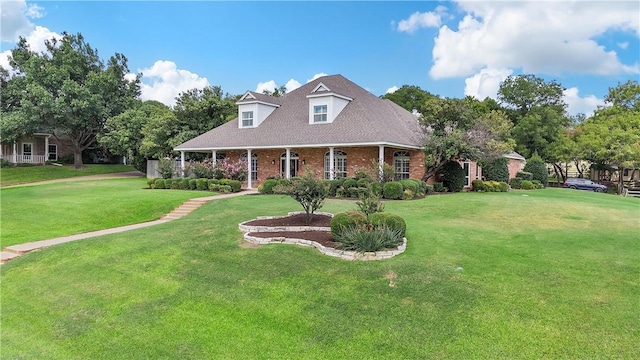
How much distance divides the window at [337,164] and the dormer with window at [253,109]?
6193 millimetres

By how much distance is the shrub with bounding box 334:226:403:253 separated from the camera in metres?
8.39

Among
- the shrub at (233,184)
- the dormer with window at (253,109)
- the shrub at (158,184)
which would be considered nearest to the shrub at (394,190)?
the shrub at (233,184)

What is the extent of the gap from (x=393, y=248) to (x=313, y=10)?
14.6m

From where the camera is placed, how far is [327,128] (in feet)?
79.7

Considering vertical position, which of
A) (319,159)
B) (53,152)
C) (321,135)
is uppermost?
(321,135)

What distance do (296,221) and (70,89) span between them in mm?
33234

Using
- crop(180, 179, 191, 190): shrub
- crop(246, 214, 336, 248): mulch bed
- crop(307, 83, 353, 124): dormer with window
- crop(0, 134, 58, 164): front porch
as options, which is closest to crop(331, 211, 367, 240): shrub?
crop(246, 214, 336, 248): mulch bed

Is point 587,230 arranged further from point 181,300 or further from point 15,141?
point 15,141

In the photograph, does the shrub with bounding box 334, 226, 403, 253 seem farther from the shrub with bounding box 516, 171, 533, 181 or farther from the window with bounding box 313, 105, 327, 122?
the shrub with bounding box 516, 171, 533, 181

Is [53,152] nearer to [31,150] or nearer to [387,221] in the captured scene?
[31,150]

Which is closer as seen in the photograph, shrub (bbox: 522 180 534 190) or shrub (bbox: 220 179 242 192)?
shrub (bbox: 220 179 242 192)

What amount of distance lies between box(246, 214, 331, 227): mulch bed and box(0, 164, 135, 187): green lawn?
2763 centimetres

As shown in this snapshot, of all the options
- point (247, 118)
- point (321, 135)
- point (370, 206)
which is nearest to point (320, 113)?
point (321, 135)

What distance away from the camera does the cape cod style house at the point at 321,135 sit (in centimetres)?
2297
